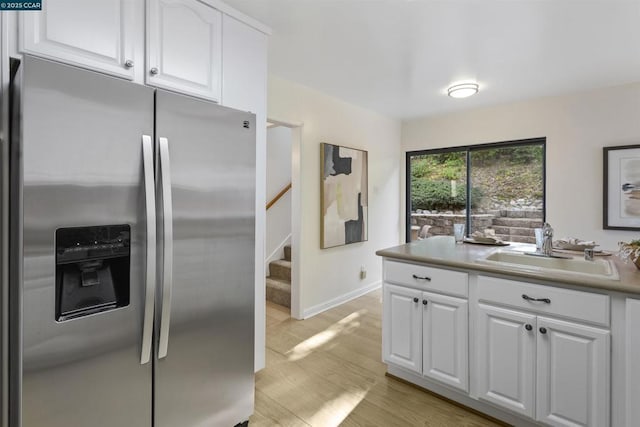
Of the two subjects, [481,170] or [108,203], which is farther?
[481,170]

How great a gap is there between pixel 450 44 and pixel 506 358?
2.17m

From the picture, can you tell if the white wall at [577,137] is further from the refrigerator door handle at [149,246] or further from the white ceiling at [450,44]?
the refrigerator door handle at [149,246]

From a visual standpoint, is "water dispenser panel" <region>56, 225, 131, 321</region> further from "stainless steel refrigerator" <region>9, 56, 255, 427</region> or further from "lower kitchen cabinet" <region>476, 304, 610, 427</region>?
"lower kitchen cabinet" <region>476, 304, 610, 427</region>

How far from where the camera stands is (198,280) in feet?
4.94

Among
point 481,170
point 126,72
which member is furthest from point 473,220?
point 126,72

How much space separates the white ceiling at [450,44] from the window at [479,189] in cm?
83

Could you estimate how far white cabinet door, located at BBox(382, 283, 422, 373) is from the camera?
2.06 meters

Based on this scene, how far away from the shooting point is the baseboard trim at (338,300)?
345cm

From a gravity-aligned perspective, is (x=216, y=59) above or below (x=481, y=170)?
above

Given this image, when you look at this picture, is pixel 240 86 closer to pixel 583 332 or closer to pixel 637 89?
pixel 583 332

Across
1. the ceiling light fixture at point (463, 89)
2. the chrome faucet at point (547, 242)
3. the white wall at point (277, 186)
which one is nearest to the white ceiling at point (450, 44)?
the ceiling light fixture at point (463, 89)

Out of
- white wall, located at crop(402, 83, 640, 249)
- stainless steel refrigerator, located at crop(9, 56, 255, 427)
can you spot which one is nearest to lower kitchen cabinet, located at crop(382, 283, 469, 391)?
stainless steel refrigerator, located at crop(9, 56, 255, 427)

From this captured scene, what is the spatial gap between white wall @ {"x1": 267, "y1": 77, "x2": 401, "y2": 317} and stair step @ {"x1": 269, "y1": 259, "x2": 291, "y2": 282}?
66 cm

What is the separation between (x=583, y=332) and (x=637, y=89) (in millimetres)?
3122
